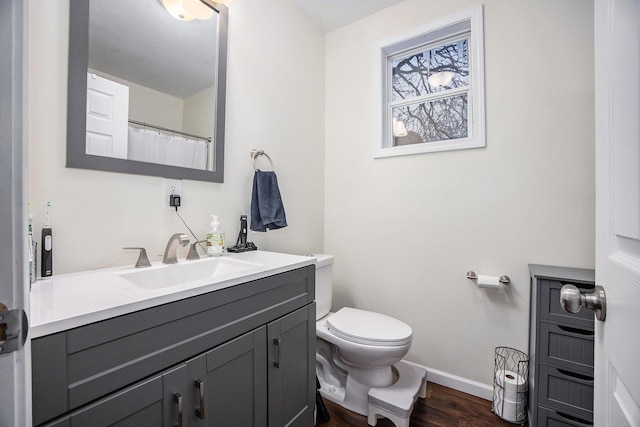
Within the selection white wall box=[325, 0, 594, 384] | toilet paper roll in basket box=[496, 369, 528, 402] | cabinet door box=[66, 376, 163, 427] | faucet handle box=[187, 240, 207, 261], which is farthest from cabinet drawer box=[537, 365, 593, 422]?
faucet handle box=[187, 240, 207, 261]

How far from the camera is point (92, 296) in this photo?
76 cm

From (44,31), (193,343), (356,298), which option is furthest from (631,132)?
(356,298)

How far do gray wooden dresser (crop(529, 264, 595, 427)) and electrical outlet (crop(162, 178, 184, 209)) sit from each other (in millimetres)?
1797

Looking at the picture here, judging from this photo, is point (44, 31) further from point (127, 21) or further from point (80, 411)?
point (80, 411)

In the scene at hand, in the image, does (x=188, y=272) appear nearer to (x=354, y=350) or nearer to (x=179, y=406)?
(x=179, y=406)

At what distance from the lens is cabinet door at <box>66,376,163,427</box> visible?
25.0 inches

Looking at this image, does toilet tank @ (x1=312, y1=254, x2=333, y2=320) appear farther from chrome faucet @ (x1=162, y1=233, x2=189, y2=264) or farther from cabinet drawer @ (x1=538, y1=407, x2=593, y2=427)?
cabinet drawer @ (x1=538, y1=407, x2=593, y2=427)

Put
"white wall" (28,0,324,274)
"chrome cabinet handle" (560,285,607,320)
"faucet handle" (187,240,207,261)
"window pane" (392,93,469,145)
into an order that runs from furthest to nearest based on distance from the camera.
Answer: "window pane" (392,93,469,145) → "faucet handle" (187,240,207,261) → "white wall" (28,0,324,274) → "chrome cabinet handle" (560,285,607,320)

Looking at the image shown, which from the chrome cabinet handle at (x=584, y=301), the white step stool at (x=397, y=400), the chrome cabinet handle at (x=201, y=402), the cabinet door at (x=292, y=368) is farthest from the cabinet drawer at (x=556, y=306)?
the chrome cabinet handle at (x=201, y=402)

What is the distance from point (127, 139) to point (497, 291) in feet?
6.94


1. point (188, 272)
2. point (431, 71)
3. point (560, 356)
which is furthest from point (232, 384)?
point (431, 71)

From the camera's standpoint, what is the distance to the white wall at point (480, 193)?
4.98 ft

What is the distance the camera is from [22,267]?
37 centimetres

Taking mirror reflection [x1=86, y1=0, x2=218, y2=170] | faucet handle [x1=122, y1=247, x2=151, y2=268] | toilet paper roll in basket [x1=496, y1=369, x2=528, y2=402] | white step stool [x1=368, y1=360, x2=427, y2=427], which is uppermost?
mirror reflection [x1=86, y1=0, x2=218, y2=170]
